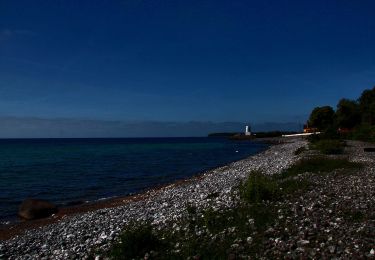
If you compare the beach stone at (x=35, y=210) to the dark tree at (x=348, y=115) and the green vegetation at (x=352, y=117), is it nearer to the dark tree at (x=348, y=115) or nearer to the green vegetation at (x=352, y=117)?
the green vegetation at (x=352, y=117)

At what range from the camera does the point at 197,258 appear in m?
9.92

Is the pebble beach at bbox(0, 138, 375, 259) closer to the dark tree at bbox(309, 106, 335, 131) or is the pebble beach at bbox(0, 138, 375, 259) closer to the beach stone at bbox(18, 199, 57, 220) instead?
the beach stone at bbox(18, 199, 57, 220)

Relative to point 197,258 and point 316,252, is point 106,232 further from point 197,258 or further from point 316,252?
point 316,252

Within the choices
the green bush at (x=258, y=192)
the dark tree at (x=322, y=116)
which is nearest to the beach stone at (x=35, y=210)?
the green bush at (x=258, y=192)

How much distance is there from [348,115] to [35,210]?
98.5 metres

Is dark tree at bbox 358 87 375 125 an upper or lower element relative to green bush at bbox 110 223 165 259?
upper

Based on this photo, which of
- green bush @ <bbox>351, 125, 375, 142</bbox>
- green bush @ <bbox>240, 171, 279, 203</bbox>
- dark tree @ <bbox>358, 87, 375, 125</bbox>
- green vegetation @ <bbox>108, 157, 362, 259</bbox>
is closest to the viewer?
green vegetation @ <bbox>108, 157, 362, 259</bbox>

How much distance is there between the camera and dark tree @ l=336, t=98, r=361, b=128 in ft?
343

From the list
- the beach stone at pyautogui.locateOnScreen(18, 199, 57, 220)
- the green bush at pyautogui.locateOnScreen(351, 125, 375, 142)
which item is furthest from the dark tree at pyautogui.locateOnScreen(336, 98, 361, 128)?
the beach stone at pyautogui.locateOnScreen(18, 199, 57, 220)

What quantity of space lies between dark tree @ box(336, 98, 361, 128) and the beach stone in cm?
9480

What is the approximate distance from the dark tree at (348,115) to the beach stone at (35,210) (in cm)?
9480

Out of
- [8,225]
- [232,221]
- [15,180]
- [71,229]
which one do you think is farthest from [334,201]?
[15,180]

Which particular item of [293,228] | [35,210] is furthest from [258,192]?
[35,210]

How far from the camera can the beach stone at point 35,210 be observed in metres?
23.2
